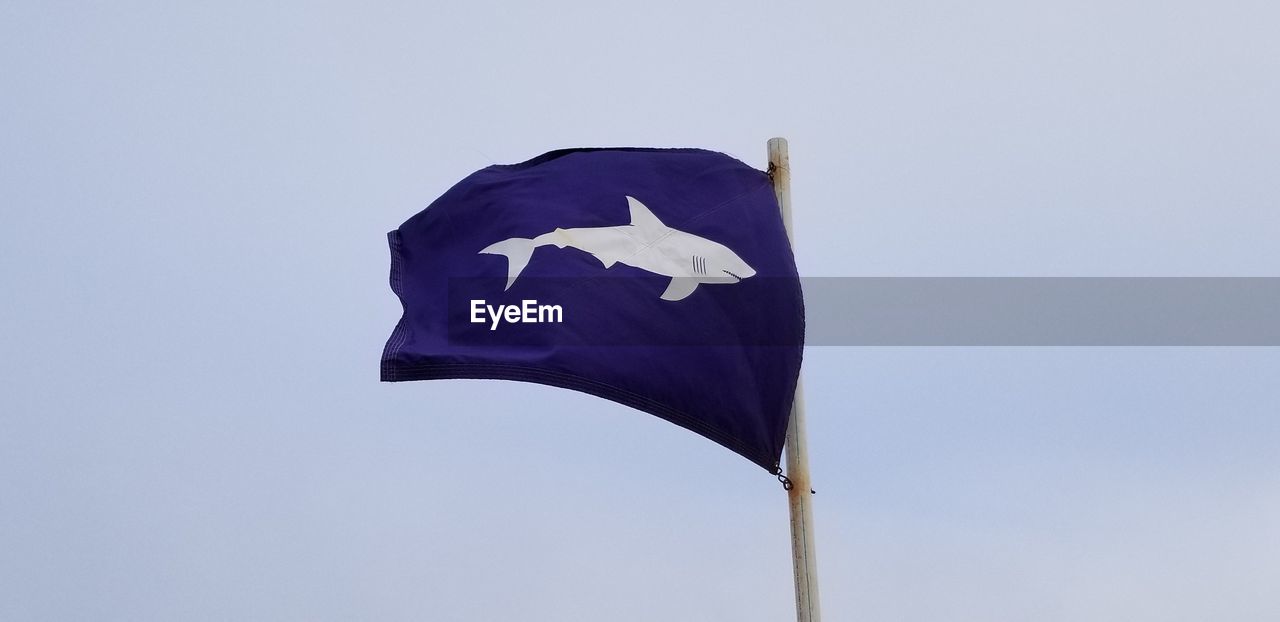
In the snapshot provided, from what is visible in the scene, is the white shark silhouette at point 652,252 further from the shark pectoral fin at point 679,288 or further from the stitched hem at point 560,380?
the stitched hem at point 560,380

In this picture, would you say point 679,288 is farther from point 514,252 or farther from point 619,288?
point 514,252

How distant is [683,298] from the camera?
11.3 meters

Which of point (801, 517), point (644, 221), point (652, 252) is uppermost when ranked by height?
point (644, 221)

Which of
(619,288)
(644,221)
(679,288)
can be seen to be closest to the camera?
(619,288)

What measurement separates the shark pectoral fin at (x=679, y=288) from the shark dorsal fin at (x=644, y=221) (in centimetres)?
60

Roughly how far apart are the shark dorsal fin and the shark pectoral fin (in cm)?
60

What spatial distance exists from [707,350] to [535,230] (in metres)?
2.09

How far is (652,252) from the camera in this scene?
38.2ft

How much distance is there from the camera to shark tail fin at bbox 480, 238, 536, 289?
1133 centimetres

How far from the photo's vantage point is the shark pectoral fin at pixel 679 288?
11305mm

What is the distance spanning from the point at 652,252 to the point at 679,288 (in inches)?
19.1

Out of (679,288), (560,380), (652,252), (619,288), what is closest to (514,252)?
(619,288)

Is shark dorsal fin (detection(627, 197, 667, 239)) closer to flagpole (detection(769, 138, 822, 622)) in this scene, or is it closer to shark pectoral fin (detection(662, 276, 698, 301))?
shark pectoral fin (detection(662, 276, 698, 301))

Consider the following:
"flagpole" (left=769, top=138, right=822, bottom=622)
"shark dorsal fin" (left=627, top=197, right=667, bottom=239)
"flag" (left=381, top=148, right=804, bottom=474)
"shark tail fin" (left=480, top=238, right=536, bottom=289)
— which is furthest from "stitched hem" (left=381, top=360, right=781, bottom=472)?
"shark dorsal fin" (left=627, top=197, right=667, bottom=239)
